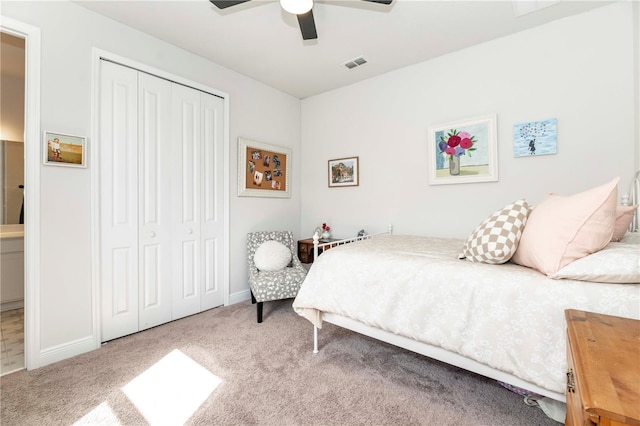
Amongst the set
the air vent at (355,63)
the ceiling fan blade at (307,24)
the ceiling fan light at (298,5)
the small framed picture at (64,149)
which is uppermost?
the air vent at (355,63)

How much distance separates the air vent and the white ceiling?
0.05 meters

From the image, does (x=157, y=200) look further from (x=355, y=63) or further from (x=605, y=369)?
(x=605, y=369)

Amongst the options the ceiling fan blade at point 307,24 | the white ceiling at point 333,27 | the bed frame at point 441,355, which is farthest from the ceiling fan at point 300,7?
the bed frame at point 441,355

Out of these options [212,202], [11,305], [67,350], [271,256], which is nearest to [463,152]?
[271,256]

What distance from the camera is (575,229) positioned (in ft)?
4.01

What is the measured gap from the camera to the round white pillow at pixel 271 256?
2961 mm

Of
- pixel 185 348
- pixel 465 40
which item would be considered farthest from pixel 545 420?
pixel 465 40

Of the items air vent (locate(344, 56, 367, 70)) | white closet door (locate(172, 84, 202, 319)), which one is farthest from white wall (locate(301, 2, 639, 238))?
white closet door (locate(172, 84, 202, 319))

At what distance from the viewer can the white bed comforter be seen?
1.15m

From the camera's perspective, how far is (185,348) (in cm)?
216

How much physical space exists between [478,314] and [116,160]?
9.31ft

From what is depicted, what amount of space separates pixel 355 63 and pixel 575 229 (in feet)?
8.52

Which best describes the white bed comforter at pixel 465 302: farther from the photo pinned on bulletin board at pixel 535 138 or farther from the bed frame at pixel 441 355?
the photo pinned on bulletin board at pixel 535 138

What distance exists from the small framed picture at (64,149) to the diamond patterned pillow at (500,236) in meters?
2.84
